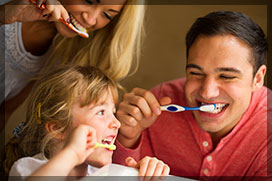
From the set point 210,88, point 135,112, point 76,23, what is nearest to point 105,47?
point 76,23

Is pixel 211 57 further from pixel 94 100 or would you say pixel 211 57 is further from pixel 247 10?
pixel 247 10

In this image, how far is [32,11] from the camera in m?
0.89

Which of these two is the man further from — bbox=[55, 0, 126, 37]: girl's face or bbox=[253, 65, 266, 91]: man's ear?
bbox=[55, 0, 126, 37]: girl's face

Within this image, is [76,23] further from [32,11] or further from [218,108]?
[218,108]

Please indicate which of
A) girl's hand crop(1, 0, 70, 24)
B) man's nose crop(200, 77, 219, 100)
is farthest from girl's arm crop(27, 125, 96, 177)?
man's nose crop(200, 77, 219, 100)

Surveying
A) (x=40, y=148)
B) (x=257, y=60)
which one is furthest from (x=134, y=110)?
(x=257, y=60)

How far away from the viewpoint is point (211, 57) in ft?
3.28

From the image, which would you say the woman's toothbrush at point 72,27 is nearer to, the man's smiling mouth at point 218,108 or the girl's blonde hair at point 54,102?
the girl's blonde hair at point 54,102

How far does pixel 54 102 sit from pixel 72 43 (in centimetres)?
47


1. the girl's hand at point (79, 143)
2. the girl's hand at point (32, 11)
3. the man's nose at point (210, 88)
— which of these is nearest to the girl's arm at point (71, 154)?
the girl's hand at point (79, 143)

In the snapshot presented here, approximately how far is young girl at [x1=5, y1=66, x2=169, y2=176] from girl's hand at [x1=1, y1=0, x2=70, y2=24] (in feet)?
0.49

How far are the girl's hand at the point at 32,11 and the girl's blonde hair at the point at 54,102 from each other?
0.49ft

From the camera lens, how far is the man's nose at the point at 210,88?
0.99 meters

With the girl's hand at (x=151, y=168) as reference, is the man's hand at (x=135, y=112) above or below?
above
